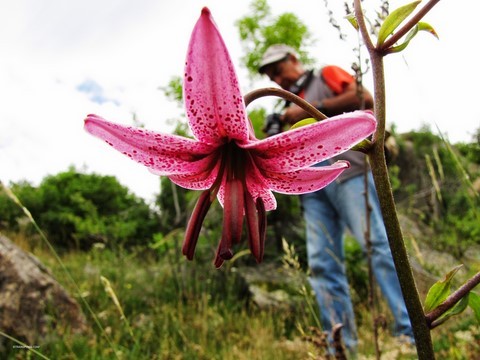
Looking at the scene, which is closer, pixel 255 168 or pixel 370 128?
pixel 370 128

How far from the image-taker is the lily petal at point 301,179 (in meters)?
0.57

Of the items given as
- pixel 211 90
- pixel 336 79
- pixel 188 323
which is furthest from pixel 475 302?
pixel 188 323

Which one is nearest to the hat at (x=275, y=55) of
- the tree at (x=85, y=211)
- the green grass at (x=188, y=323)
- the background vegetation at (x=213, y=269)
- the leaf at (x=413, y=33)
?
the background vegetation at (x=213, y=269)

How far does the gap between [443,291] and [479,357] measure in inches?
50.7

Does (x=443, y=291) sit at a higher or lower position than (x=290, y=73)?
lower

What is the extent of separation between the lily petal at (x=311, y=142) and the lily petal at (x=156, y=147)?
0.07 metres

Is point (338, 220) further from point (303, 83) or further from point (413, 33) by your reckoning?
point (413, 33)

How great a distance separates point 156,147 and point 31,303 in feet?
8.87

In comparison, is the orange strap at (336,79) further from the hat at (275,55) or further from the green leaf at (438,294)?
the green leaf at (438,294)

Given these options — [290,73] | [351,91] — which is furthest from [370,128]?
[290,73]

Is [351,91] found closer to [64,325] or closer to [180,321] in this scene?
[180,321]

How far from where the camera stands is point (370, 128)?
1.43 ft

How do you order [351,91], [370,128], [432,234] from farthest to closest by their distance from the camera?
[432,234] < [351,91] < [370,128]

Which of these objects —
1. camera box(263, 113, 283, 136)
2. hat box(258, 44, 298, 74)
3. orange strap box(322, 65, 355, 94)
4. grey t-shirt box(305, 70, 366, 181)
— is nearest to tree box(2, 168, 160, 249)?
hat box(258, 44, 298, 74)
